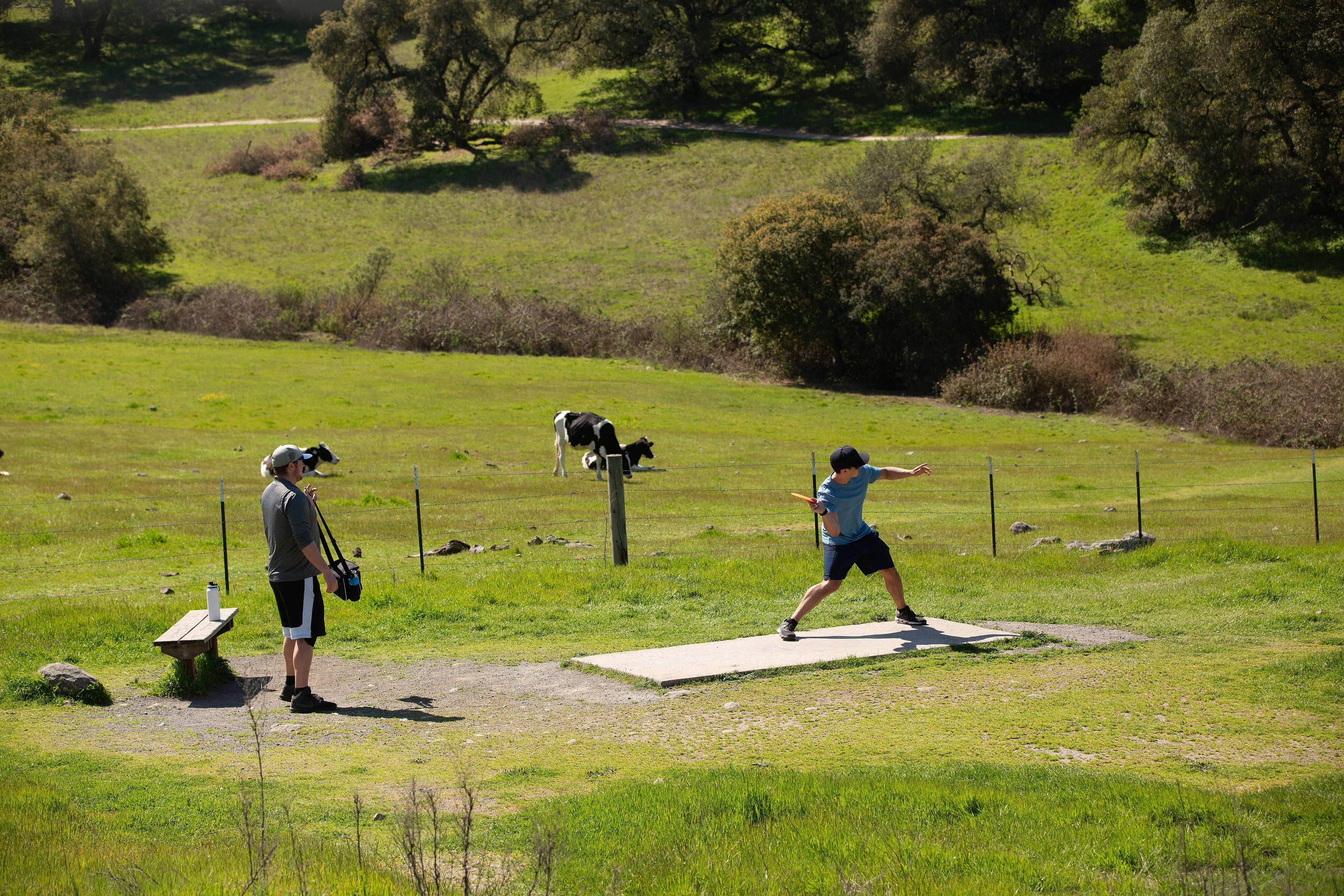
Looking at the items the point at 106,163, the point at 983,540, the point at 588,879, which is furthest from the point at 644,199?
the point at 588,879

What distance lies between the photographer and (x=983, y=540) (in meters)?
18.6

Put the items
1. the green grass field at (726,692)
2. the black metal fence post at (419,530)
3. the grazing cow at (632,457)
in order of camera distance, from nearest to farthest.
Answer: the green grass field at (726,692) < the black metal fence post at (419,530) < the grazing cow at (632,457)

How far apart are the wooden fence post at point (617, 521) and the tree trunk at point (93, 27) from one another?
11441cm

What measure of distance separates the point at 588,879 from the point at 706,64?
3831 inches

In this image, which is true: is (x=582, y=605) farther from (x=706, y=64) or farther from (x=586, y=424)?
(x=706, y=64)

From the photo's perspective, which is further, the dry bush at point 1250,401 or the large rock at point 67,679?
the dry bush at point 1250,401

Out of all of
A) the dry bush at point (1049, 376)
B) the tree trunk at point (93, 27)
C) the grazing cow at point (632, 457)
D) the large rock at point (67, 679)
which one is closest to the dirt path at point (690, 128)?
the tree trunk at point (93, 27)

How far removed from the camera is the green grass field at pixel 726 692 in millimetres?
5773

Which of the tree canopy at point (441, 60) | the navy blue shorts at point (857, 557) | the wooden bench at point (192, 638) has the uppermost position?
the tree canopy at point (441, 60)

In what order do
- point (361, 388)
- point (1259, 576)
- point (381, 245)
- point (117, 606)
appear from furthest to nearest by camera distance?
→ point (381, 245)
point (361, 388)
point (1259, 576)
point (117, 606)

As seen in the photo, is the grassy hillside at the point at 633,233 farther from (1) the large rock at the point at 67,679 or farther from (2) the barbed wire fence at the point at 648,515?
(1) the large rock at the point at 67,679

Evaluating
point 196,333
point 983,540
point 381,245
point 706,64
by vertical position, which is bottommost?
point 983,540

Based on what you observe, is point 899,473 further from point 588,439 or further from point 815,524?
point 588,439

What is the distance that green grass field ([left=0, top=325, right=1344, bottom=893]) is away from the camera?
5773mm
